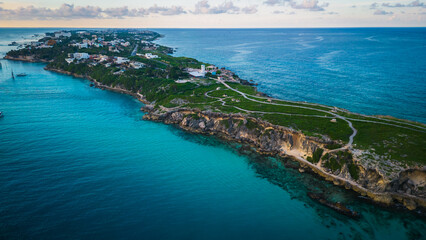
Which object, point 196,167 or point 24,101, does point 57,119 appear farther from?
point 196,167

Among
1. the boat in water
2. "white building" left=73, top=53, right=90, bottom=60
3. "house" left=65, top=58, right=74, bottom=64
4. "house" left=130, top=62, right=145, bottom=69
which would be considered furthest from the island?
"white building" left=73, top=53, right=90, bottom=60

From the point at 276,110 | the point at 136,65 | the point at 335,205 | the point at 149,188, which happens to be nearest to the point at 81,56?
the point at 136,65

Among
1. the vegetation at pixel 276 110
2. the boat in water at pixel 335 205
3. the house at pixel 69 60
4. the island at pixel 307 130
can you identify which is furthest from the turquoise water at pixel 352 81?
the house at pixel 69 60

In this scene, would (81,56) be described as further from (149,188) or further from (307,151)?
(307,151)

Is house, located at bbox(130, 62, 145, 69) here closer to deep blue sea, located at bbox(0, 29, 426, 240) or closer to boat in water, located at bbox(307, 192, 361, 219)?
deep blue sea, located at bbox(0, 29, 426, 240)

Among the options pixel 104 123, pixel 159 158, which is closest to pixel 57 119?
pixel 104 123

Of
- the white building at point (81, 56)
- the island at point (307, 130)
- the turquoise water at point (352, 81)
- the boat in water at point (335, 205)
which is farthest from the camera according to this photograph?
the white building at point (81, 56)

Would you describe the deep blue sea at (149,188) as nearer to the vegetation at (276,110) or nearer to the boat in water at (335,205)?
the boat in water at (335,205)

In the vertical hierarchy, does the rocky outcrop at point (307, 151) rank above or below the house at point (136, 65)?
below

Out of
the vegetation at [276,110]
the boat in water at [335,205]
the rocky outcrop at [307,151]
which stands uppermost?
the vegetation at [276,110]
